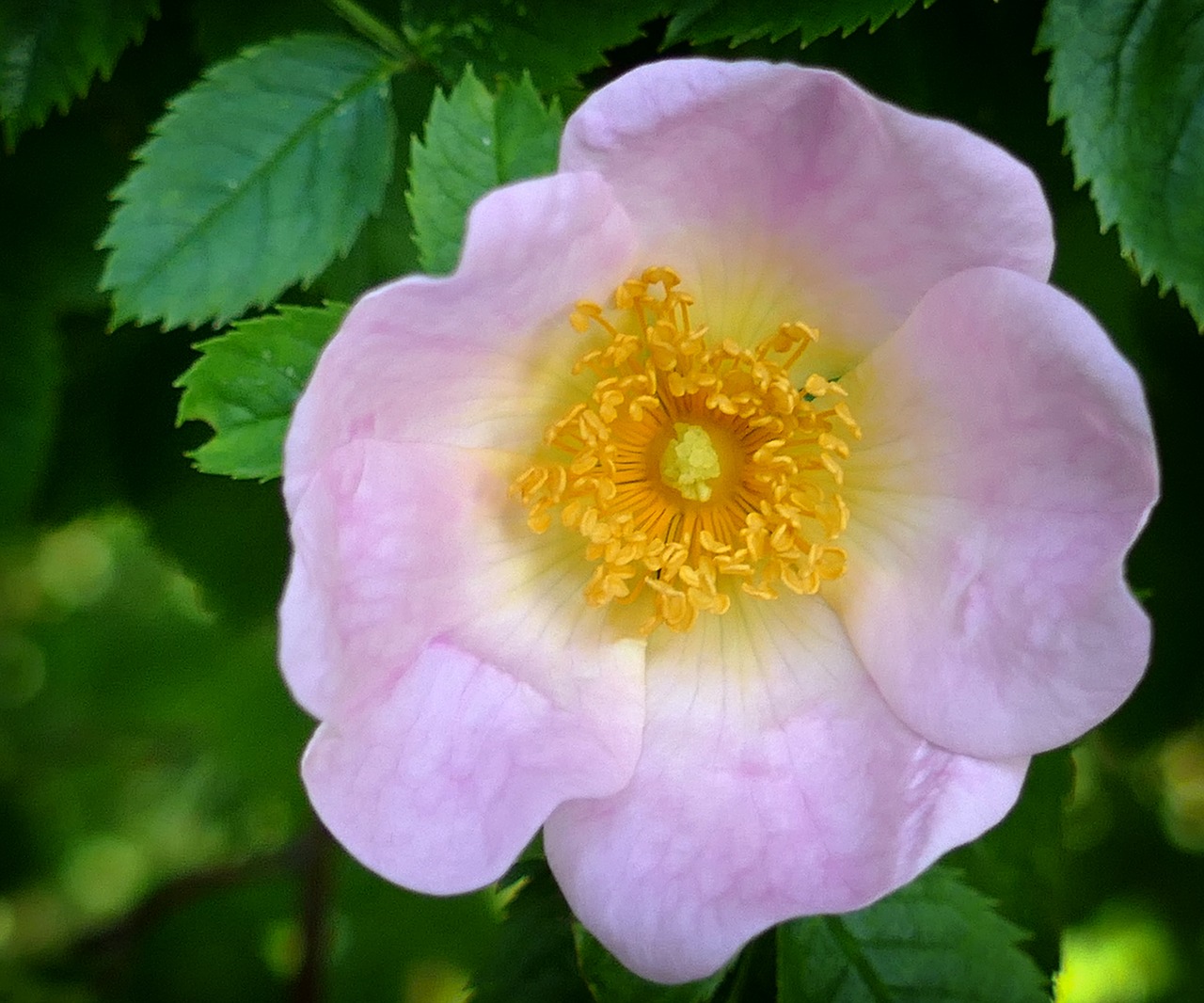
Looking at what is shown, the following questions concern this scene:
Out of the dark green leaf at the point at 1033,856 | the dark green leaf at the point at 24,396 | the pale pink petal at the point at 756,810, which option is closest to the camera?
the pale pink petal at the point at 756,810

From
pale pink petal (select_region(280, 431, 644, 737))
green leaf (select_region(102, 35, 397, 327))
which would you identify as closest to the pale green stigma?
pale pink petal (select_region(280, 431, 644, 737))

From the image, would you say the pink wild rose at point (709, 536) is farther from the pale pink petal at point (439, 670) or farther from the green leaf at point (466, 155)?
the green leaf at point (466, 155)

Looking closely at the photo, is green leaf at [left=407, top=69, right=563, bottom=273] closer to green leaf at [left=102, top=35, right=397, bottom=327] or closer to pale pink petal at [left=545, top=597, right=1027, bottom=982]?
green leaf at [left=102, top=35, right=397, bottom=327]

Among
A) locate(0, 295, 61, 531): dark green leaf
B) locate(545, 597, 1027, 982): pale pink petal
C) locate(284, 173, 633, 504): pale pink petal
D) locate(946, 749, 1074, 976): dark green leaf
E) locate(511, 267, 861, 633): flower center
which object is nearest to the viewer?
locate(284, 173, 633, 504): pale pink petal

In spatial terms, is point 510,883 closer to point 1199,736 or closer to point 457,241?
point 457,241

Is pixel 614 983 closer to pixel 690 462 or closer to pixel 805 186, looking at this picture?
pixel 690 462

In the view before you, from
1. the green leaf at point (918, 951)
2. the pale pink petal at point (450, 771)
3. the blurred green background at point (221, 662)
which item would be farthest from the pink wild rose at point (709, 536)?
the blurred green background at point (221, 662)

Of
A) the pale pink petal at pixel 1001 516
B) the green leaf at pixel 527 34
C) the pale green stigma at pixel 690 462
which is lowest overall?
the pale green stigma at pixel 690 462
